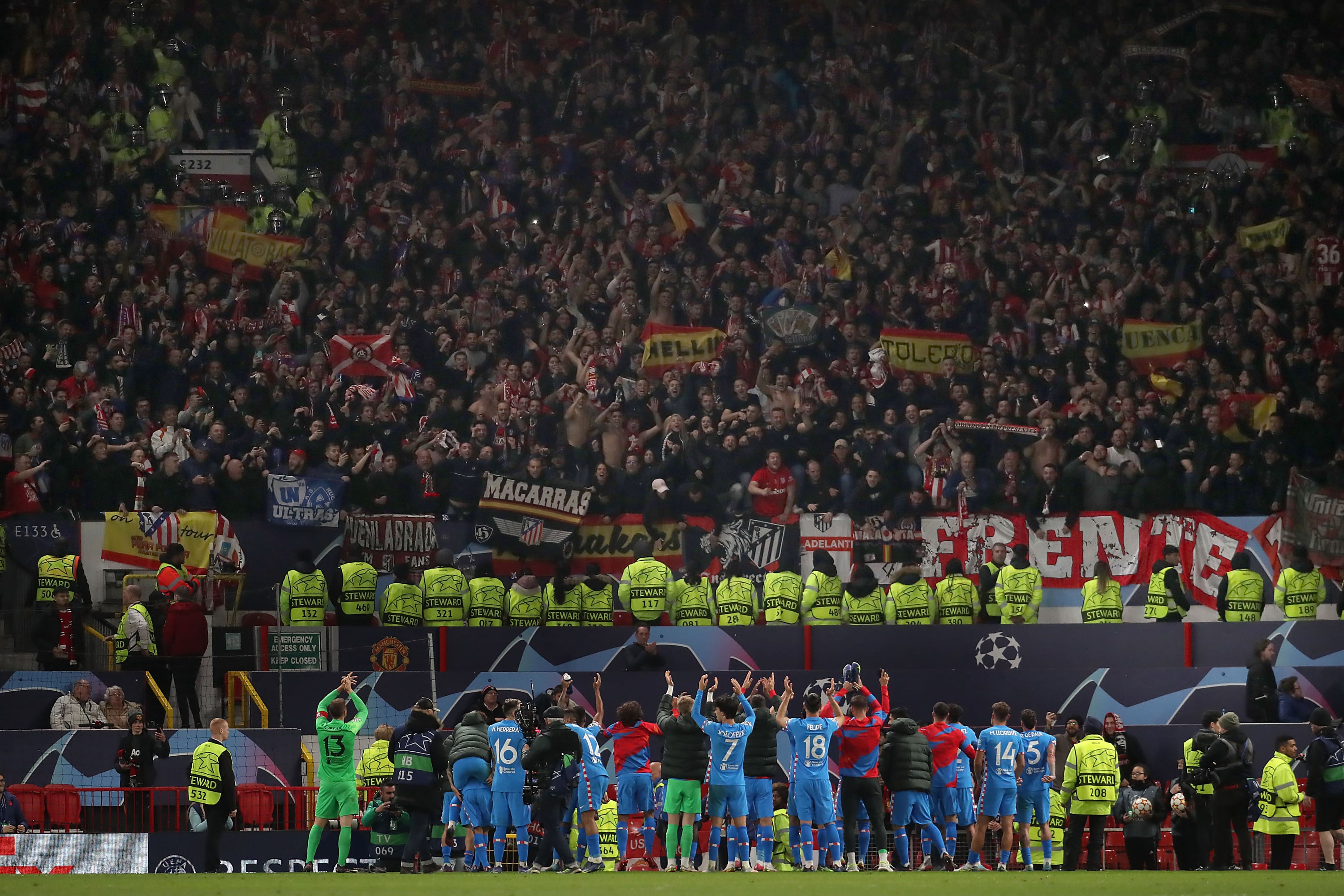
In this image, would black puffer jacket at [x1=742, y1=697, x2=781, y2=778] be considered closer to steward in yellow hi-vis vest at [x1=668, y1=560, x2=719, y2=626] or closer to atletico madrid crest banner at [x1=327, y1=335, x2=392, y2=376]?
steward in yellow hi-vis vest at [x1=668, y1=560, x2=719, y2=626]

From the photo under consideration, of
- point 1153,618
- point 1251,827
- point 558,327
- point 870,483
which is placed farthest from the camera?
point 558,327

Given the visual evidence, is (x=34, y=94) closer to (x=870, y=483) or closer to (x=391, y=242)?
(x=391, y=242)

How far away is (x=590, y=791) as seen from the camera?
17.4 meters

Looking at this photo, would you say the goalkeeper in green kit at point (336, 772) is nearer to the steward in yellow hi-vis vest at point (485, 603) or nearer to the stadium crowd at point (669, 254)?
the steward in yellow hi-vis vest at point (485, 603)

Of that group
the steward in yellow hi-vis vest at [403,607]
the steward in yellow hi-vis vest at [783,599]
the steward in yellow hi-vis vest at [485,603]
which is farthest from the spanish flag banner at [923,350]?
the steward in yellow hi-vis vest at [403,607]

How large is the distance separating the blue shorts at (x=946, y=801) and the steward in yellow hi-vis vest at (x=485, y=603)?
7.11 metres

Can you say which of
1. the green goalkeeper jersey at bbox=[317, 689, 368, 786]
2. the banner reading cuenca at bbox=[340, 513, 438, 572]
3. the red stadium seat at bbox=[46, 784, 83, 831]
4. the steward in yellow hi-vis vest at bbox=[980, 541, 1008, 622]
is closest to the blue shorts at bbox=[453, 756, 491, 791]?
the green goalkeeper jersey at bbox=[317, 689, 368, 786]

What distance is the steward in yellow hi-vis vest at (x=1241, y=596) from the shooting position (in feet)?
73.5

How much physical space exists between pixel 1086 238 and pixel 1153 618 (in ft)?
28.2

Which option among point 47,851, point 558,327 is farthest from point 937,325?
point 47,851

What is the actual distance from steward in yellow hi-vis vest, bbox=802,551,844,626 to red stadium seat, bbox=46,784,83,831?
9.35m

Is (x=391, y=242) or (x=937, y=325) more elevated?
(x=391, y=242)

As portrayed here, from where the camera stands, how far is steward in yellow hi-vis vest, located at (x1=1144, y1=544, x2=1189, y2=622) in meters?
22.5

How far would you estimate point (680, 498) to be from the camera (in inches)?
957
